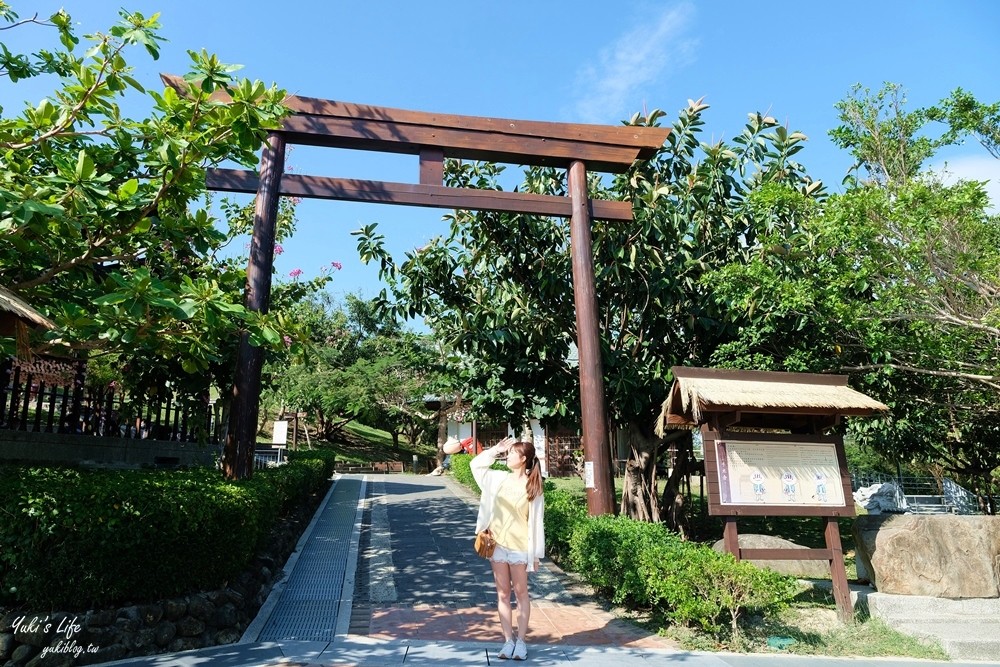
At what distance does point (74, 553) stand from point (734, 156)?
35.8ft

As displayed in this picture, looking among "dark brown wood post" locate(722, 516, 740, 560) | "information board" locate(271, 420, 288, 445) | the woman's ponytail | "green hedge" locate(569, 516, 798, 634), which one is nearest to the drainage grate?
the woman's ponytail

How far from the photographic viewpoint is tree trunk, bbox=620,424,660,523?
12.7 m

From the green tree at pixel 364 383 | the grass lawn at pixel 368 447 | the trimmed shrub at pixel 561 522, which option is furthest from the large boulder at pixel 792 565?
the grass lawn at pixel 368 447

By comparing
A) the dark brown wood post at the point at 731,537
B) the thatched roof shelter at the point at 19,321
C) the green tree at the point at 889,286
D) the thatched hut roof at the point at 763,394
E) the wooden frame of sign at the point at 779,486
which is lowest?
the dark brown wood post at the point at 731,537

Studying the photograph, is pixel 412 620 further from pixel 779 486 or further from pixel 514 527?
pixel 779 486

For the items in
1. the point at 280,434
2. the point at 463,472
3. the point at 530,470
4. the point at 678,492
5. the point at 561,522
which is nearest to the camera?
the point at 530,470

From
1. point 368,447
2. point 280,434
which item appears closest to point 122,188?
point 280,434

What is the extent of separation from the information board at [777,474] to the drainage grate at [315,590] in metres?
4.28

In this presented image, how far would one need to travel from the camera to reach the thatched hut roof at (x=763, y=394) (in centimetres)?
673

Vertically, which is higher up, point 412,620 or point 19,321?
point 19,321

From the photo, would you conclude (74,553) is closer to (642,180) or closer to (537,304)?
(537,304)

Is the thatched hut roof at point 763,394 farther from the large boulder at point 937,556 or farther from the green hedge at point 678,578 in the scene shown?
the green hedge at point 678,578

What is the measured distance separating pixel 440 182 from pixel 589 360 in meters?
3.08

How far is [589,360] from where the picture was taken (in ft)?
26.9
